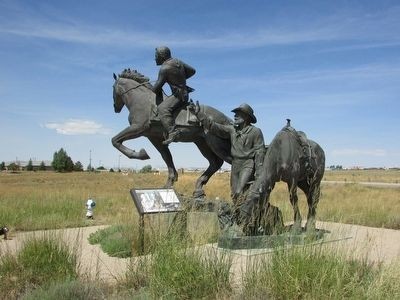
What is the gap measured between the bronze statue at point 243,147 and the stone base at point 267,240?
3.66 feet

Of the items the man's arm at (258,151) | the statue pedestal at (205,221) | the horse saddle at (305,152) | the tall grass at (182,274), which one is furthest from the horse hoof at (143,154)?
the tall grass at (182,274)

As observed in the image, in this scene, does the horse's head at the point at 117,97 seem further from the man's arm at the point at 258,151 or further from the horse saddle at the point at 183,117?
the man's arm at the point at 258,151

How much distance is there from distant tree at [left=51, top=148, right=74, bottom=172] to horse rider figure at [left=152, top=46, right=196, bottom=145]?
8251cm

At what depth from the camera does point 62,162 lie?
89.6m

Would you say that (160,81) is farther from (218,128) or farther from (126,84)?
(218,128)

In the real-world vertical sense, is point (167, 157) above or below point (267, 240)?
above

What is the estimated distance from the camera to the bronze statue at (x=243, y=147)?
8.33 metres

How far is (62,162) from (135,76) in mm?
83365

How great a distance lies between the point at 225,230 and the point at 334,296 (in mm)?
3428

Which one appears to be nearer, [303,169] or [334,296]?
[334,296]

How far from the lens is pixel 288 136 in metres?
8.07

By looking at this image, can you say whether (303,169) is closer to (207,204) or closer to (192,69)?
(207,204)

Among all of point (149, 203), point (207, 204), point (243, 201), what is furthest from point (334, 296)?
point (207, 204)

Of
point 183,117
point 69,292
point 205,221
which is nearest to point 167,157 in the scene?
point 183,117
